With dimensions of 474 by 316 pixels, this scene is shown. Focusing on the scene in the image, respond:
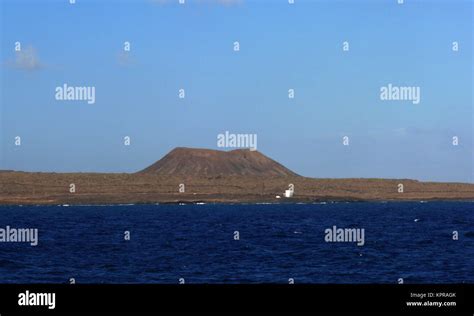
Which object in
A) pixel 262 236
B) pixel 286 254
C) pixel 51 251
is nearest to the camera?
pixel 286 254

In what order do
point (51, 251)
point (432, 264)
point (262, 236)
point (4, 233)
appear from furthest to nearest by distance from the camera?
point (4, 233) → point (262, 236) → point (51, 251) → point (432, 264)

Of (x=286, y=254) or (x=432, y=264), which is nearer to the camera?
(x=432, y=264)

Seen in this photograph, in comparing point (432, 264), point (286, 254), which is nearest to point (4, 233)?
point (286, 254)
